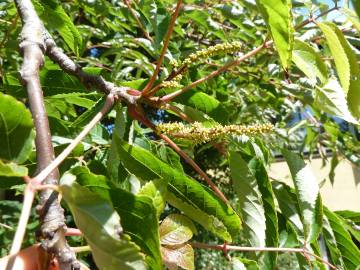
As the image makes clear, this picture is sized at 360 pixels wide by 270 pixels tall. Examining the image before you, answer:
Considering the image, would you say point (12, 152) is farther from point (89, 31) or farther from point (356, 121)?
point (89, 31)

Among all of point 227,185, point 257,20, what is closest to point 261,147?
point 257,20

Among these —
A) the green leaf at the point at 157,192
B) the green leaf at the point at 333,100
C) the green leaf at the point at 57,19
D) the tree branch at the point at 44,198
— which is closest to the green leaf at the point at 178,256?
the green leaf at the point at 157,192

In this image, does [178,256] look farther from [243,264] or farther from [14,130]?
[14,130]

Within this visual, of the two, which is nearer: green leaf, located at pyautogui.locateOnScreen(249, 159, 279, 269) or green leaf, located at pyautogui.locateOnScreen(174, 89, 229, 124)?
green leaf, located at pyautogui.locateOnScreen(249, 159, 279, 269)

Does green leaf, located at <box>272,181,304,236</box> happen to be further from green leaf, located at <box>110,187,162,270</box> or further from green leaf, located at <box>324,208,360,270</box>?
green leaf, located at <box>110,187,162,270</box>

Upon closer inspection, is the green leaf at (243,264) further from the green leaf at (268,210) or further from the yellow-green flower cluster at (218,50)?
the yellow-green flower cluster at (218,50)

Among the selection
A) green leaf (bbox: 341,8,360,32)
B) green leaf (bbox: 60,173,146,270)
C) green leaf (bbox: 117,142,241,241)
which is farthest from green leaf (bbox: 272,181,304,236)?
green leaf (bbox: 60,173,146,270)

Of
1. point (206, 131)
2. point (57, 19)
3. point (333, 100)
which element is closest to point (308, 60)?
point (333, 100)
